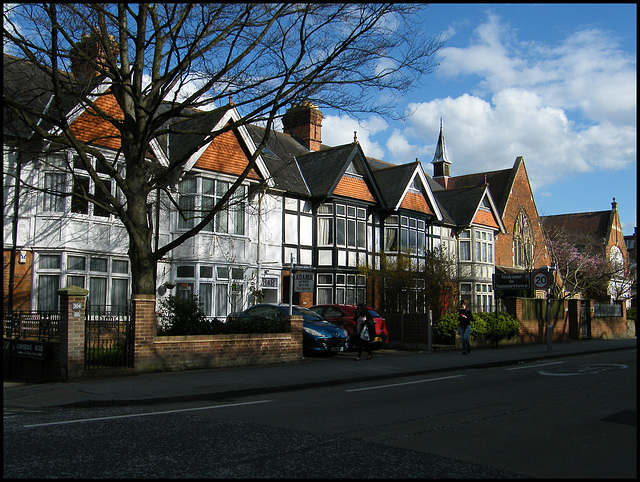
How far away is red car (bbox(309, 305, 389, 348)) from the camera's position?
20.6m

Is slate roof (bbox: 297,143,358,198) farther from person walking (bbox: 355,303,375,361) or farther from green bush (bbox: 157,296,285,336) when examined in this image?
green bush (bbox: 157,296,285,336)

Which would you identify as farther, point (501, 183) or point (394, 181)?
point (501, 183)

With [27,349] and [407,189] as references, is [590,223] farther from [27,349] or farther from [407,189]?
[27,349]

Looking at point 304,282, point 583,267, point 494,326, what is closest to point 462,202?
point 583,267

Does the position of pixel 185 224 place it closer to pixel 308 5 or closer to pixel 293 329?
pixel 293 329

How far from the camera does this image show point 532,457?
6.36 metres

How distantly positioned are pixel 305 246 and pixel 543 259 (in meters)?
26.0

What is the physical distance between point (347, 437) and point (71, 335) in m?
7.92

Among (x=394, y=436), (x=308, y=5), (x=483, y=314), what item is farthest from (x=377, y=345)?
(x=394, y=436)

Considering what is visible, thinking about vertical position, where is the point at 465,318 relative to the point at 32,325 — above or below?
below

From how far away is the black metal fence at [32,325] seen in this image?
1345cm

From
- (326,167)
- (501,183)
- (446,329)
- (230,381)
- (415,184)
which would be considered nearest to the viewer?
(230,381)

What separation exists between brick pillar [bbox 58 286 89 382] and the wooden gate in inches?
9.7

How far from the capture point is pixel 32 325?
14.1 m
